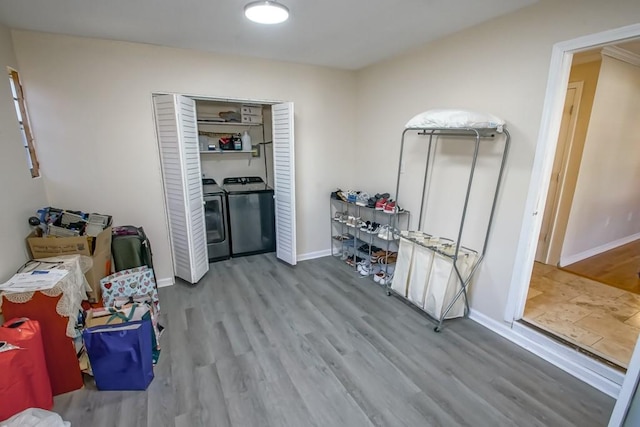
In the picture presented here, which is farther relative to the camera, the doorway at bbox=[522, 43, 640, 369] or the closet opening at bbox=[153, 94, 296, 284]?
the closet opening at bbox=[153, 94, 296, 284]

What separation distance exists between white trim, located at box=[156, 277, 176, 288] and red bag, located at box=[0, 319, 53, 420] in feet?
4.97

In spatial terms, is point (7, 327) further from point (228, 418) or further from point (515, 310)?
point (515, 310)

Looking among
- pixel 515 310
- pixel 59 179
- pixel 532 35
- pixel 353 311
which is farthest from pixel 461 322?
pixel 59 179

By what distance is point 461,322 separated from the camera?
2.60 metres

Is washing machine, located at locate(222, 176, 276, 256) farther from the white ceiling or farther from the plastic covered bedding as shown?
the plastic covered bedding

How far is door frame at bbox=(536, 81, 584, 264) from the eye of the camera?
321cm

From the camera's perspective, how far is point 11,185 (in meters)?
2.10

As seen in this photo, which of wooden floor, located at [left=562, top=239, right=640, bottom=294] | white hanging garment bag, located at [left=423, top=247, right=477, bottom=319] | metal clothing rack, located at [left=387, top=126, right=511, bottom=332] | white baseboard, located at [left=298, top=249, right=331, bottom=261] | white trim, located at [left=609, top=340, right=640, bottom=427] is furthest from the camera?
white baseboard, located at [left=298, top=249, right=331, bottom=261]

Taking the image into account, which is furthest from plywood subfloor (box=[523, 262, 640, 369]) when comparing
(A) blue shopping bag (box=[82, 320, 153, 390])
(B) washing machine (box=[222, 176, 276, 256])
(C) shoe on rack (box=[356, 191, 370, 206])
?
(B) washing machine (box=[222, 176, 276, 256])

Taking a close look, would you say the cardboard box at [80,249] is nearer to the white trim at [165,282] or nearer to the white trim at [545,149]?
the white trim at [165,282]

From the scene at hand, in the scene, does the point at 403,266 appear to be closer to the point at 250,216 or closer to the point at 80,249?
the point at 250,216

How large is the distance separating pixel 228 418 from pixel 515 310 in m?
2.21

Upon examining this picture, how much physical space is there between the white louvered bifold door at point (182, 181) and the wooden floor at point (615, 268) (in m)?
4.24

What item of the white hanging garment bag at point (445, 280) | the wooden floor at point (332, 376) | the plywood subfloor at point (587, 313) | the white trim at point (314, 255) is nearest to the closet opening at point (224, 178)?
the white trim at point (314, 255)
